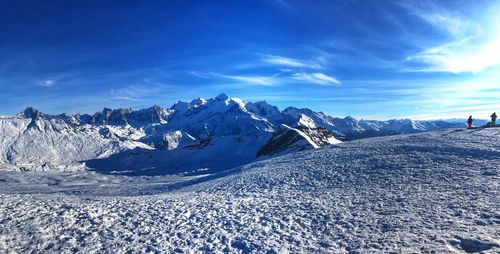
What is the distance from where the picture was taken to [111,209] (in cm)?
2080

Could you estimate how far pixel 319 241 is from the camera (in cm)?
1566

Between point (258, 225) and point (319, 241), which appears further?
point (258, 225)

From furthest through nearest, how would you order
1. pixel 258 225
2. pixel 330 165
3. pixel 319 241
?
pixel 330 165
pixel 258 225
pixel 319 241

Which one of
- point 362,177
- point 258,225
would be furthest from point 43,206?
point 362,177

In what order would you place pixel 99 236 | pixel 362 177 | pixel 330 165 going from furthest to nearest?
pixel 330 165 → pixel 362 177 → pixel 99 236

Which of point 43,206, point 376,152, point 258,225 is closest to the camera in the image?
point 258,225

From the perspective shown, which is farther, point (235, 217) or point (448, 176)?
point (448, 176)

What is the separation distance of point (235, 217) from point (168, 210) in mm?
4276

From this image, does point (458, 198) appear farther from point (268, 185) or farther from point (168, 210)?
point (168, 210)

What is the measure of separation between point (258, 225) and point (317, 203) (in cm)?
516

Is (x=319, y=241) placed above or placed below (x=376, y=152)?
below

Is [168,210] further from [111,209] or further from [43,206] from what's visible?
[43,206]

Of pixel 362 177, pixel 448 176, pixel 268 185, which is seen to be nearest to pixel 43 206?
pixel 268 185

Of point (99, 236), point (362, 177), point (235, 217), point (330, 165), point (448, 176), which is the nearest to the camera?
point (99, 236)
